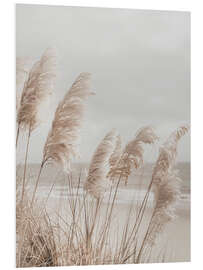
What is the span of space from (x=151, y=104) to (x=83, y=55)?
0.47m

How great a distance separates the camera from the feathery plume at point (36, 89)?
301 centimetres

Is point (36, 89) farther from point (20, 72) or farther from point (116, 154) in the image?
point (116, 154)

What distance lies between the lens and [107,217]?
10.3ft

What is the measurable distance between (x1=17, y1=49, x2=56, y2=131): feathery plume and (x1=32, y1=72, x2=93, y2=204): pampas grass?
0.34 feet

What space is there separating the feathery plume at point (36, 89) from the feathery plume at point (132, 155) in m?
0.52

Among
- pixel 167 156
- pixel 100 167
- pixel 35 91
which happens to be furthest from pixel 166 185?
pixel 35 91

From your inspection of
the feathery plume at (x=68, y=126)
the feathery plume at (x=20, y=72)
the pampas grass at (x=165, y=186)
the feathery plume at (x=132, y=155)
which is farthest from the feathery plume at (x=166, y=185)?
the feathery plume at (x=20, y=72)

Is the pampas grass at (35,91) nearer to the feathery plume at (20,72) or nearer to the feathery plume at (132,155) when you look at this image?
the feathery plume at (20,72)

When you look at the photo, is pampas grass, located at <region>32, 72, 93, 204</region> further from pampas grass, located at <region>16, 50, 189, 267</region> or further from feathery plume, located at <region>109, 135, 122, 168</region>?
feathery plume, located at <region>109, 135, 122, 168</region>

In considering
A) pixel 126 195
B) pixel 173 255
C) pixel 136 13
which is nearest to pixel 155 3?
pixel 136 13

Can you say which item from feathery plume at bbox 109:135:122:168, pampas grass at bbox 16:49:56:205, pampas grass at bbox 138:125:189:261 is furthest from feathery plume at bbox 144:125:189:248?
pampas grass at bbox 16:49:56:205

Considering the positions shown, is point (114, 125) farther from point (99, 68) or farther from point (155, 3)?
point (155, 3)

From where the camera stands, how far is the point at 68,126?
308 centimetres
